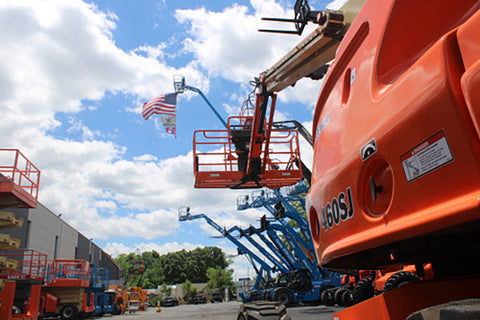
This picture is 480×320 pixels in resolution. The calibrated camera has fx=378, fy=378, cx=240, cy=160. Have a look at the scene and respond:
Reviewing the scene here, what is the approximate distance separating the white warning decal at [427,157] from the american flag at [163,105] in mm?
11340

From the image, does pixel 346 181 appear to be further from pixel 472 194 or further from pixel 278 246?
pixel 278 246

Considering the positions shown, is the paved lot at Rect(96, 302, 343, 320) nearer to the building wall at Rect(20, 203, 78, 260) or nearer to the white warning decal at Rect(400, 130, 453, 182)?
the building wall at Rect(20, 203, 78, 260)

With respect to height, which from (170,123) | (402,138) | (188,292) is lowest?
(402,138)

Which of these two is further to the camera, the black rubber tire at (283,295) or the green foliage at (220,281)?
the green foliage at (220,281)

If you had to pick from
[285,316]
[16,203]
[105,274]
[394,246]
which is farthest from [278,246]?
[394,246]

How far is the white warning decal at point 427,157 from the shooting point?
1549mm

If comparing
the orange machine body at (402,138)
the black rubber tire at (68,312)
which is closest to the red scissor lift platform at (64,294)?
the black rubber tire at (68,312)

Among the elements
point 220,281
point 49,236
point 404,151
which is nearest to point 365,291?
point 404,151

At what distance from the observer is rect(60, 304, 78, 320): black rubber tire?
1848cm

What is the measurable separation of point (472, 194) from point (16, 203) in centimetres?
→ 1524

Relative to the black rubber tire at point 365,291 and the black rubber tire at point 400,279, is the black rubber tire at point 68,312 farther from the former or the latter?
the black rubber tire at point 400,279

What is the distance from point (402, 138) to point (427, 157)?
0.54ft

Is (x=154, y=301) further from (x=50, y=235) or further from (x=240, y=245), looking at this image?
(x=240, y=245)

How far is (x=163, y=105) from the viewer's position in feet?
41.2
